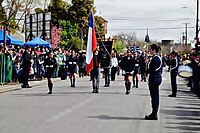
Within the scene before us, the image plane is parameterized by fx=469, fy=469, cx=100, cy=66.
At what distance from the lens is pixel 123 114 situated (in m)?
13.3

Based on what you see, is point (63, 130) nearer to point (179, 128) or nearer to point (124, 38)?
point (179, 128)

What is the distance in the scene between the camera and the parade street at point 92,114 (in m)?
10.8

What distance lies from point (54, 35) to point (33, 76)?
109 ft

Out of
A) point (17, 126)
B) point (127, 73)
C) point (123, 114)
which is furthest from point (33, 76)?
point (17, 126)

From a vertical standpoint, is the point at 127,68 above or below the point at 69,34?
below

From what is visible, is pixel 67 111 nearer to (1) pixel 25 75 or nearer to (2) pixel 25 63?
(1) pixel 25 75

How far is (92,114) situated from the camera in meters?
13.2

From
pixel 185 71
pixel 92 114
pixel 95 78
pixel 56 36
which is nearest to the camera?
pixel 92 114

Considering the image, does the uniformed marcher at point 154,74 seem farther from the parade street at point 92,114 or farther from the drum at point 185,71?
the drum at point 185,71

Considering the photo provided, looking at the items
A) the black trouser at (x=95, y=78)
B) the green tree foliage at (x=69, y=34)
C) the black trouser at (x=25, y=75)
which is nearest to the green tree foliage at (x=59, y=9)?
the green tree foliage at (x=69, y=34)

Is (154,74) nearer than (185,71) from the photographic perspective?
Yes

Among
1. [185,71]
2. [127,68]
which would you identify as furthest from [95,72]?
[185,71]

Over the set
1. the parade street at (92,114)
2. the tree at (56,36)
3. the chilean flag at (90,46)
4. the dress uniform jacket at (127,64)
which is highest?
the tree at (56,36)

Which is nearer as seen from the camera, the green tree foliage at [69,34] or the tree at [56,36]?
the tree at [56,36]
